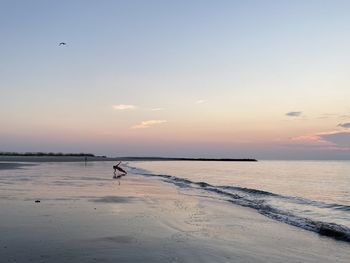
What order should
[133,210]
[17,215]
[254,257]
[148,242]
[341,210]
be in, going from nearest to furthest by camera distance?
[254,257] → [148,242] → [17,215] → [133,210] → [341,210]

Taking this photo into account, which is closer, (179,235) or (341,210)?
(179,235)

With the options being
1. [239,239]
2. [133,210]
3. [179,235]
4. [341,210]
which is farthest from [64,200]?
[341,210]

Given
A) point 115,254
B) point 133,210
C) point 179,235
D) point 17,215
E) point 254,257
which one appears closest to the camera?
point 115,254

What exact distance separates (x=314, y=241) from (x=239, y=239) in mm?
2685

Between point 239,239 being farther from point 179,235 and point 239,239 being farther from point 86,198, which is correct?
point 86,198

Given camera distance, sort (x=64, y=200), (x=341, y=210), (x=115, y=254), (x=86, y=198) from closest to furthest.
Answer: (x=115, y=254)
(x=64, y=200)
(x=86, y=198)
(x=341, y=210)

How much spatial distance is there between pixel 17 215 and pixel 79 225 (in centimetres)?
280

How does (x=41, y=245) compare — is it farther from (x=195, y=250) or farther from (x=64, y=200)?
(x=64, y=200)

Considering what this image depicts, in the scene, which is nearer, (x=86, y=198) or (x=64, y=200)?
(x=64, y=200)

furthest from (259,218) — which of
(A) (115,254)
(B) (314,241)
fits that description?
(A) (115,254)

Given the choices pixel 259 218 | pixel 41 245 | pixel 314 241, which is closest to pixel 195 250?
pixel 41 245

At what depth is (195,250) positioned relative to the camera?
1032cm

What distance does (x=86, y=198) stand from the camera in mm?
20406

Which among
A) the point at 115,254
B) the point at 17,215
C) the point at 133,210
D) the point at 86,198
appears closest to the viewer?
the point at 115,254
